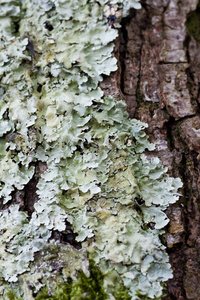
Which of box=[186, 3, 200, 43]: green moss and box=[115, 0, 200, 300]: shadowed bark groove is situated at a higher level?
box=[186, 3, 200, 43]: green moss

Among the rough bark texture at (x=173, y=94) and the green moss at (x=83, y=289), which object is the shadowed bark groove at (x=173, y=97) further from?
the green moss at (x=83, y=289)

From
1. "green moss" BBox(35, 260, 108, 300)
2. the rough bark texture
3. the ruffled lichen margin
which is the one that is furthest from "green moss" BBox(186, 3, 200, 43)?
"green moss" BBox(35, 260, 108, 300)

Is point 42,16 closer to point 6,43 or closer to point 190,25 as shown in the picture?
point 6,43

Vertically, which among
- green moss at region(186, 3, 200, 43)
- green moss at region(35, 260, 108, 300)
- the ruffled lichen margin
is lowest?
green moss at region(35, 260, 108, 300)

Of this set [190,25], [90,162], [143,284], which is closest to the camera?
[143,284]

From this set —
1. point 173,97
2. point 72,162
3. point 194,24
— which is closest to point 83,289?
point 72,162

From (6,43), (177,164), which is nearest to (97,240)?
(177,164)

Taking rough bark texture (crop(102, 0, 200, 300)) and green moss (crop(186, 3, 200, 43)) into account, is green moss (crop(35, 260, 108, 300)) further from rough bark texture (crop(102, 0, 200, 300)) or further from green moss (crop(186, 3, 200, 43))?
green moss (crop(186, 3, 200, 43))
